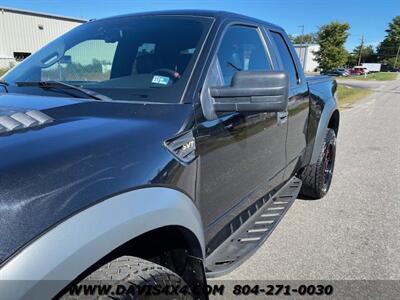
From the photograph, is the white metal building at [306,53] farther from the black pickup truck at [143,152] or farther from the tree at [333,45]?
the black pickup truck at [143,152]

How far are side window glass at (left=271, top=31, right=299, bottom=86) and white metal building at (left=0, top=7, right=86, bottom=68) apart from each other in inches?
1217

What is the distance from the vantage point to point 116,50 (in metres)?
2.61

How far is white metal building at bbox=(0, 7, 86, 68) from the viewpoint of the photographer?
32.7 m

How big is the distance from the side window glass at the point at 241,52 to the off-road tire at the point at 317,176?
Answer: 164cm

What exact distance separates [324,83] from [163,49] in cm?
294

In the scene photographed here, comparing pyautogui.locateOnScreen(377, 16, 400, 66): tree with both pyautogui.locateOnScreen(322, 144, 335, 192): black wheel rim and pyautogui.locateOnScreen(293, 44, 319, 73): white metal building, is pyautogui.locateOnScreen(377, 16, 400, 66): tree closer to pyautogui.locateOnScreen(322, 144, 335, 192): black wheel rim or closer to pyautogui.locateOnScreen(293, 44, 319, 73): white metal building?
pyautogui.locateOnScreen(293, 44, 319, 73): white metal building

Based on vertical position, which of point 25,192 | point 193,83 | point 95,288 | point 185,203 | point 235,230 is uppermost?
point 193,83

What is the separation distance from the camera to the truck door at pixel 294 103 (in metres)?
3.38

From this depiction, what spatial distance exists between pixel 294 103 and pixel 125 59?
160 cm

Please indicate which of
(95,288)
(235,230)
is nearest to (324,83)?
(235,230)

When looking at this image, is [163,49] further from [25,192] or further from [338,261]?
[338,261]

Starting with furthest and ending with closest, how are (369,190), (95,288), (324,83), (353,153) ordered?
(353,153) < (369,190) < (324,83) < (95,288)

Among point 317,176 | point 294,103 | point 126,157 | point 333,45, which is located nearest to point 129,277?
point 126,157

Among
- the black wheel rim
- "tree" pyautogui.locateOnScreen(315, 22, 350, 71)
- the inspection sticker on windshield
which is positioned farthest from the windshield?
"tree" pyautogui.locateOnScreen(315, 22, 350, 71)
